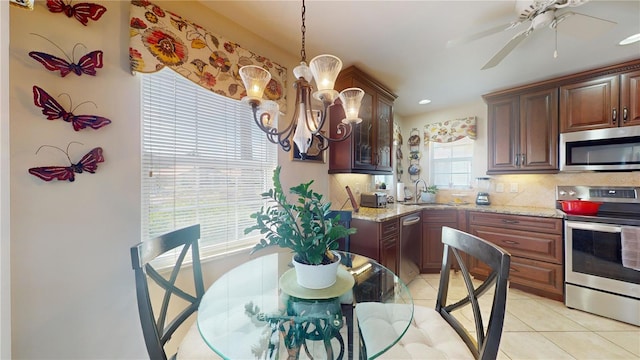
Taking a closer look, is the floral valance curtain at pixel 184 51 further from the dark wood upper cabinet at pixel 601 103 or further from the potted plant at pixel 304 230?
the dark wood upper cabinet at pixel 601 103

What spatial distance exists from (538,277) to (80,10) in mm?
4309

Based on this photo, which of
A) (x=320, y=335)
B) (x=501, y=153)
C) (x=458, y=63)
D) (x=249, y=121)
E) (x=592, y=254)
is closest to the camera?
(x=320, y=335)

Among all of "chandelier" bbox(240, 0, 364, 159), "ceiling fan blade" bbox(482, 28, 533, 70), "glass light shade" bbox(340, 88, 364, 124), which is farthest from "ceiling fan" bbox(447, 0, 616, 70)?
"chandelier" bbox(240, 0, 364, 159)

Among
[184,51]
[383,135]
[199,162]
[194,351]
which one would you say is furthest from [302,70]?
[383,135]

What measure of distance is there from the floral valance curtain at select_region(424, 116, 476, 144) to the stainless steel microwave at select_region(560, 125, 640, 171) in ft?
3.46

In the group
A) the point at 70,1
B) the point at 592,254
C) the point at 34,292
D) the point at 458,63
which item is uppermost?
the point at 458,63

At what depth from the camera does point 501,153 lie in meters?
2.92

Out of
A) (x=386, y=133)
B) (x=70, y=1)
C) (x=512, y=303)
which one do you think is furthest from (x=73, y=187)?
(x=512, y=303)

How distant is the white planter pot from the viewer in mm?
1018

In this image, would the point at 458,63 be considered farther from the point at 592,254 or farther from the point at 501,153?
the point at 592,254

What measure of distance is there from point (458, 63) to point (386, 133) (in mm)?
1051

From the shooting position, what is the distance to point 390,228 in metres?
2.31

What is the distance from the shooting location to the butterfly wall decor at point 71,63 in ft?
3.37

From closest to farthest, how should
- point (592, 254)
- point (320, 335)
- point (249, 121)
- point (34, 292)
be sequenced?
point (320, 335) < point (34, 292) < point (249, 121) < point (592, 254)
